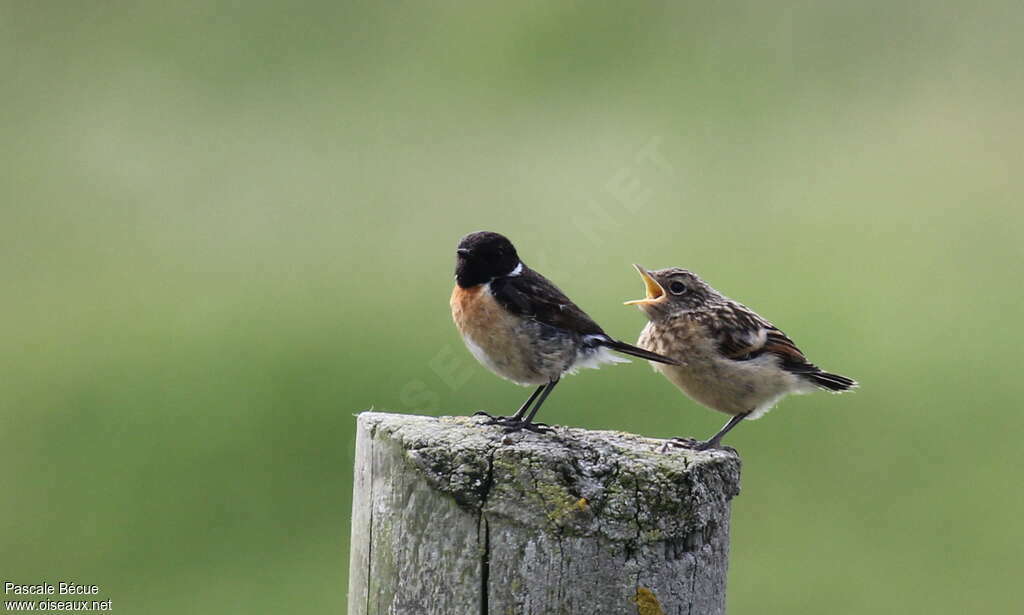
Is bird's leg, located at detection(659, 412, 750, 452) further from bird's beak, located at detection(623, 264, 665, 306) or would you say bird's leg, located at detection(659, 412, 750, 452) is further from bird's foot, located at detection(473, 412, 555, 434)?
bird's beak, located at detection(623, 264, 665, 306)

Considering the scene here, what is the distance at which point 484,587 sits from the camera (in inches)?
156

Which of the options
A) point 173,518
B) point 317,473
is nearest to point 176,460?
point 173,518

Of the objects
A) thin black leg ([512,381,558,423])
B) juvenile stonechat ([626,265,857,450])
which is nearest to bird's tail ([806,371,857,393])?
juvenile stonechat ([626,265,857,450])

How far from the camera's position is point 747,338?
6.86 m

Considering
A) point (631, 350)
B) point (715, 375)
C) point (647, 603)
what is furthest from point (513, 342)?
point (647, 603)

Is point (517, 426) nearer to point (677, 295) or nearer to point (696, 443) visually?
point (696, 443)

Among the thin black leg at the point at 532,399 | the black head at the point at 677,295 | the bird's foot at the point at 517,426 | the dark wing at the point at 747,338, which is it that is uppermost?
the black head at the point at 677,295

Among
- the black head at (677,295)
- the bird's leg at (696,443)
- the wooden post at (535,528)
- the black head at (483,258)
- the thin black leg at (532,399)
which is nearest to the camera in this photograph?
the wooden post at (535,528)

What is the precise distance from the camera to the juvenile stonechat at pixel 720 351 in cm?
666

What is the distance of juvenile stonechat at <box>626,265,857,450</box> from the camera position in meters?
6.66

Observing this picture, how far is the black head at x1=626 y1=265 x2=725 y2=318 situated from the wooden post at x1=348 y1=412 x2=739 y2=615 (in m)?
2.64

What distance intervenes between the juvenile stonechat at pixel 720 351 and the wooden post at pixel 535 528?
2.34m

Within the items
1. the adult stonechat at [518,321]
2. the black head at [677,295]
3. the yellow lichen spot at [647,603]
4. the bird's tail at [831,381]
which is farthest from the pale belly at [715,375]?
the yellow lichen spot at [647,603]

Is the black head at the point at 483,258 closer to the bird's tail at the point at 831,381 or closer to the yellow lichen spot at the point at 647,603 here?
the bird's tail at the point at 831,381
